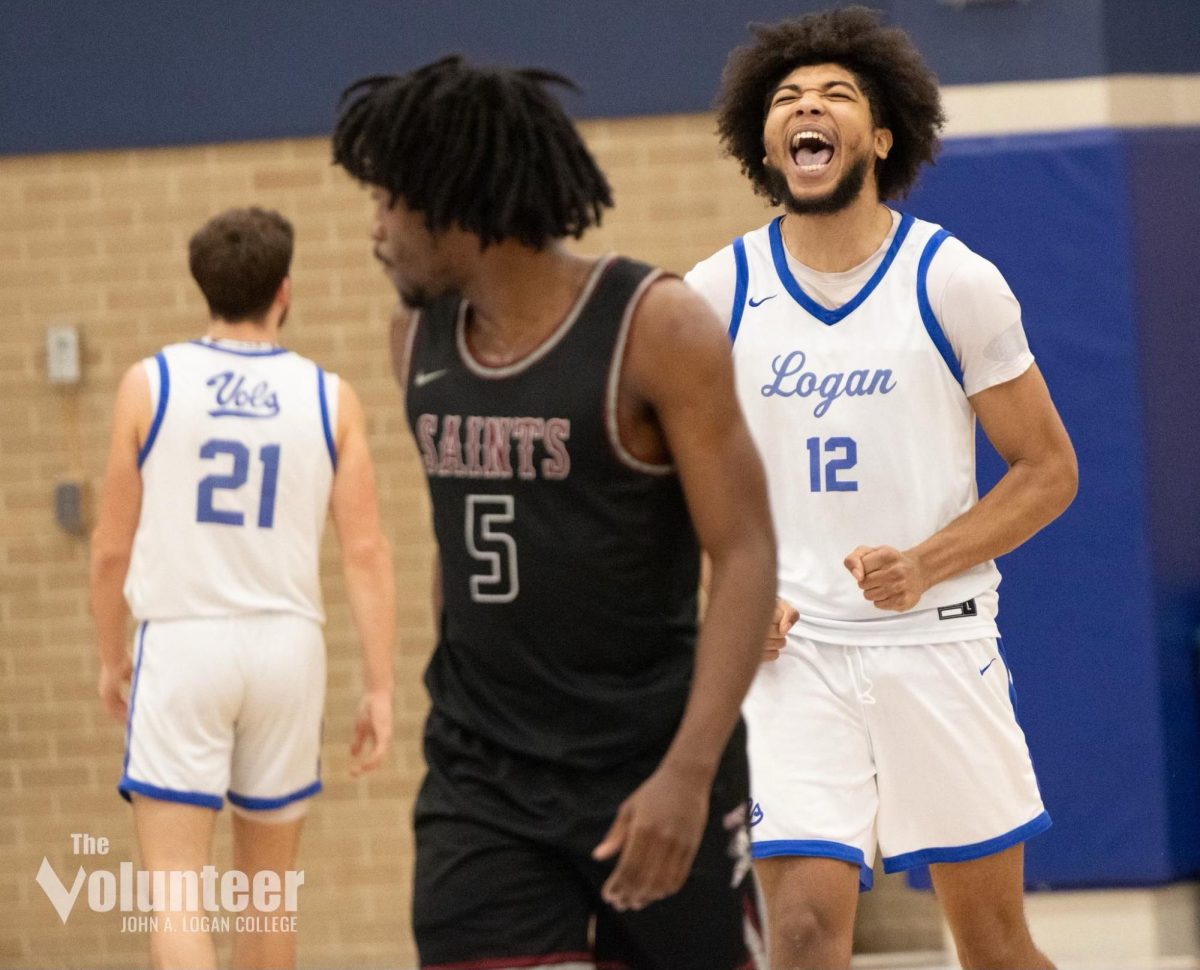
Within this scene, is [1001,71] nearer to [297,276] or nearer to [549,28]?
[549,28]

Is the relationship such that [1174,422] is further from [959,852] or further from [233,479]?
[233,479]

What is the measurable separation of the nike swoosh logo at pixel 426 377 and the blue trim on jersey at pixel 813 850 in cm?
162

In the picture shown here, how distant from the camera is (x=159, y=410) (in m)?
5.38

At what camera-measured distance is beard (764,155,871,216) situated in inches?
181

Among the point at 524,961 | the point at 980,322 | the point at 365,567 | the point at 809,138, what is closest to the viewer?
the point at 524,961

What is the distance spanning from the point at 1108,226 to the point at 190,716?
3.21m

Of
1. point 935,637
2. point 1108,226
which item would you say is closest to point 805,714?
point 935,637

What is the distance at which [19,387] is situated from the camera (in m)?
7.65

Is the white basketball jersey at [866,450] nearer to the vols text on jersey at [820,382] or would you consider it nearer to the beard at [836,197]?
the vols text on jersey at [820,382]

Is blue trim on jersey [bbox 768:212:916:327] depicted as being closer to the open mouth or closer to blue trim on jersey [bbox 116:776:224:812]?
the open mouth

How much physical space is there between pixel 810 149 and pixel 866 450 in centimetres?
77

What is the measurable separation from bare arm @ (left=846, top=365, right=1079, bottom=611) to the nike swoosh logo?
1.38 meters

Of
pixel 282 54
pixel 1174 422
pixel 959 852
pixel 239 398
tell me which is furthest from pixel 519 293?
pixel 282 54

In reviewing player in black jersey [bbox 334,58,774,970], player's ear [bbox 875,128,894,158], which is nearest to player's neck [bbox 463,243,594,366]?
player in black jersey [bbox 334,58,774,970]
